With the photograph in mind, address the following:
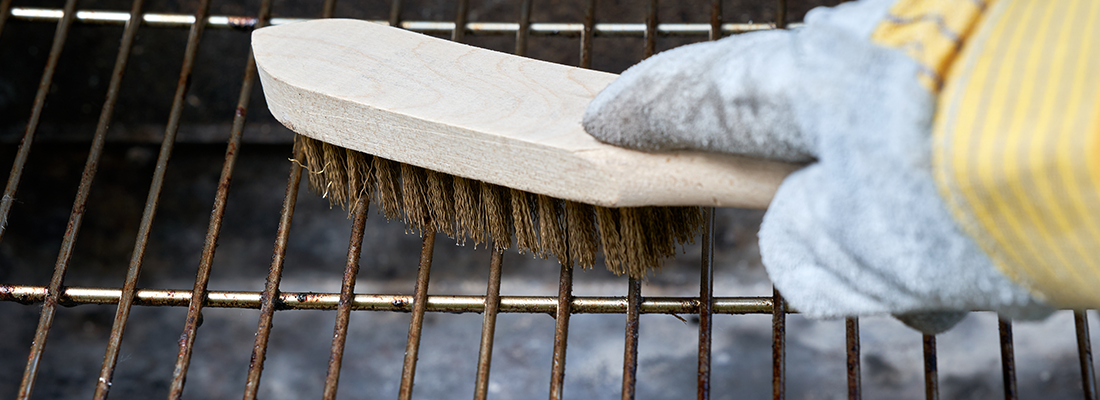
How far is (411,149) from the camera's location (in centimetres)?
69

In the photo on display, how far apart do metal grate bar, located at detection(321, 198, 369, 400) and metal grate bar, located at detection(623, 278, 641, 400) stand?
32cm

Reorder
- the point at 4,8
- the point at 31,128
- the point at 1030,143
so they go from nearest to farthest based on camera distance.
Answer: the point at 1030,143
the point at 31,128
the point at 4,8

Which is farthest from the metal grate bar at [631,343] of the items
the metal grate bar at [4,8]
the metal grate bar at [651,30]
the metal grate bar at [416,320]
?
the metal grate bar at [4,8]

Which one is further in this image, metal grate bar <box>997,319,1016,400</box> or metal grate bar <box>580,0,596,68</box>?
metal grate bar <box>580,0,596,68</box>

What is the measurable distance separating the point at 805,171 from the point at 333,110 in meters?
0.48

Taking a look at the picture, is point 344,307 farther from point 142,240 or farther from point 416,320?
point 142,240

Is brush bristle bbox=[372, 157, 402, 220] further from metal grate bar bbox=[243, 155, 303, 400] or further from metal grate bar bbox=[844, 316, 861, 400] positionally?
metal grate bar bbox=[844, 316, 861, 400]

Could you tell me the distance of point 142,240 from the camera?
837 mm

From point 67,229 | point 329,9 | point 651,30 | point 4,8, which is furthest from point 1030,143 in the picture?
point 4,8

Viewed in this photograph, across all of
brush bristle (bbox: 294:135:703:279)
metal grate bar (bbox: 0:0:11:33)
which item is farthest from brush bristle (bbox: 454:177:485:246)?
metal grate bar (bbox: 0:0:11:33)

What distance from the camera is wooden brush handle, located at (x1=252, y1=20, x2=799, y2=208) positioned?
1.94 ft

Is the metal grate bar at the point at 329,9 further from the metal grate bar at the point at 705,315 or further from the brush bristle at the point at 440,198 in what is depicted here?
the metal grate bar at the point at 705,315

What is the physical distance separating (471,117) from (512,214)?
0.13 m

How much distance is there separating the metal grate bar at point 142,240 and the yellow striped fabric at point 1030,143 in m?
0.85
